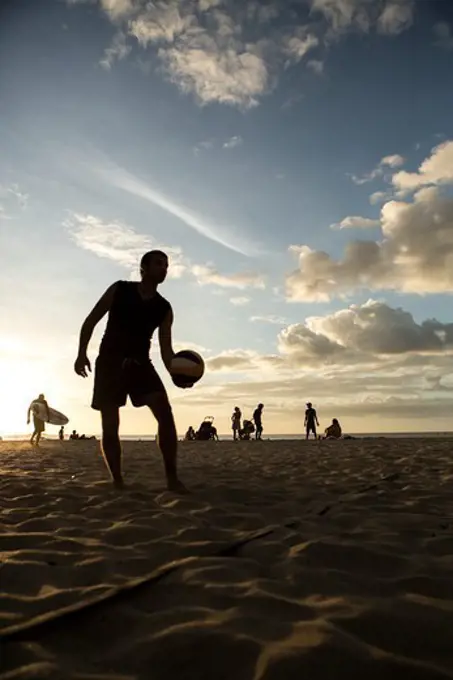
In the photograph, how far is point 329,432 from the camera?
24.7 meters

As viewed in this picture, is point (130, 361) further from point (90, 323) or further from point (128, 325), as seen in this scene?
point (90, 323)

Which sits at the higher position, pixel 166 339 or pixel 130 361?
pixel 166 339

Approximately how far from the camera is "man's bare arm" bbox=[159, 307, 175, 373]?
525 cm

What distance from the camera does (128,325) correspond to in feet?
16.1

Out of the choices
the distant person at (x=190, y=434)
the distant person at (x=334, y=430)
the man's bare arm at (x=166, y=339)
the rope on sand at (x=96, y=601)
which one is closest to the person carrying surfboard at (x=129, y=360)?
the man's bare arm at (x=166, y=339)

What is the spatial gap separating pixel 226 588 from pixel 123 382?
2802 mm

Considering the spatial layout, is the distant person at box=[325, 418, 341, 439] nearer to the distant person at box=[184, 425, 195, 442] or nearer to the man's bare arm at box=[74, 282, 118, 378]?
the distant person at box=[184, 425, 195, 442]

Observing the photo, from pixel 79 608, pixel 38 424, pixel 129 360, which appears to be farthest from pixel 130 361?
pixel 38 424

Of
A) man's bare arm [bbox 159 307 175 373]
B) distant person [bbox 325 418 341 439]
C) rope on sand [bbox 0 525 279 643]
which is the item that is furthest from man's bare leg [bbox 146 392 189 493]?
distant person [bbox 325 418 341 439]

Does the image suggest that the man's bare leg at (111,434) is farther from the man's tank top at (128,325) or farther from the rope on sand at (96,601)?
the rope on sand at (96,601)

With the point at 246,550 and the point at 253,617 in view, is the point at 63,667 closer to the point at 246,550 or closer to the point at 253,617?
the point at 253,617

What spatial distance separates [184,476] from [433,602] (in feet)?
15.2

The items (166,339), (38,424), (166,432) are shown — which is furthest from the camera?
(38,424)

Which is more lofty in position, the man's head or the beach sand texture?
the man's head
